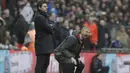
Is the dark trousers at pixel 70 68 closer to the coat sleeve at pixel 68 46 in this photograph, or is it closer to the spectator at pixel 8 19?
the coat sleeve at pixel 68 46

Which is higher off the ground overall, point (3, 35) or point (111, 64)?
point (3, 35)

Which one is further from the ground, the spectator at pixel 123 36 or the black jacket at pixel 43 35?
the black jacket at pixel 43 35

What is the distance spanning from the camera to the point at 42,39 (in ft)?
36.7

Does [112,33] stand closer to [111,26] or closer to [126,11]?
[111,26]

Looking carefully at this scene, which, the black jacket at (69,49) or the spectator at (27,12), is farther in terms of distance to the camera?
the spectator at (27,12)

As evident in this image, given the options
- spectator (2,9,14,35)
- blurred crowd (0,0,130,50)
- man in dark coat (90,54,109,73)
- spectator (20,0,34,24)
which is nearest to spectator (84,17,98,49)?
blurred crowd (0,0,130,50)

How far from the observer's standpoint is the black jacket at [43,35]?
36.4 feet

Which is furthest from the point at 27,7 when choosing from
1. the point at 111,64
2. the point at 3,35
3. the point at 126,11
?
the point at 126,11

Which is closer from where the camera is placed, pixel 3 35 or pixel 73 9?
pixel 3 35

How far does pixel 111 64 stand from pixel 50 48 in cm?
519

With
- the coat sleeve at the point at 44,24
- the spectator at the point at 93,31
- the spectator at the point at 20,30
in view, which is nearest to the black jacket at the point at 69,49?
the coat sleeve at the point at 44,24

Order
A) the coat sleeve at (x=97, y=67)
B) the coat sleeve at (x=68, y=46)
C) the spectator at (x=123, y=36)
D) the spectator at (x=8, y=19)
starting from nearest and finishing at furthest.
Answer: the coat sleeve at (x=68, y=46) → the coat sleeve at (x=97, y=67) → the spectator at (x=8, y=19) → the spectator at (x=123, y=36)

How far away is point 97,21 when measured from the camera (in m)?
18.1

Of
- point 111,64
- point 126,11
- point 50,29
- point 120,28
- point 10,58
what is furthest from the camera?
point 126,11
